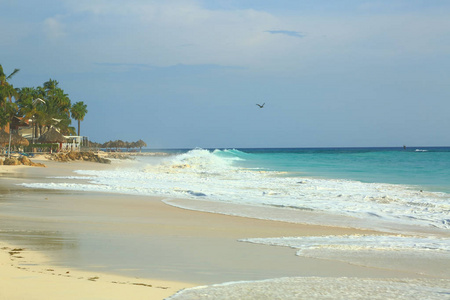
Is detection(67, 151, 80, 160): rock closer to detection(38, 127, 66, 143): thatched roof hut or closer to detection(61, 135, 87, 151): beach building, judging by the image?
detection(38, 127, 66, 143): thatched roof hut

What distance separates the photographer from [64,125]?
77.0 m

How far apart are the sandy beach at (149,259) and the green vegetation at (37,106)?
49.3 m

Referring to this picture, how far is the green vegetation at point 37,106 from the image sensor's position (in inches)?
2296

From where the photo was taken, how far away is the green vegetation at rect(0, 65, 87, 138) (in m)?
58.3

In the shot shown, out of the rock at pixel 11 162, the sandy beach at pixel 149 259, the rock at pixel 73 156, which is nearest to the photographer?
the sandy beach at pixel 149 259

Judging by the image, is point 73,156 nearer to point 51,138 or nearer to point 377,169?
point 51,138

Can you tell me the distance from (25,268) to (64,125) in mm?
74548

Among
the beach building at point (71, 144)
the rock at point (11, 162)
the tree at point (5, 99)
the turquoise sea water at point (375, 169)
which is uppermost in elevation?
the tree at point (5, 99)

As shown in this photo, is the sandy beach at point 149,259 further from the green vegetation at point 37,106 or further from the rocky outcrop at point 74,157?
the green vegetation at point 37,106

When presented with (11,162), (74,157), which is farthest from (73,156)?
(11,162)

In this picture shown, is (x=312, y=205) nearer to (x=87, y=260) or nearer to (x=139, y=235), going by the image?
(x=139, y=235)

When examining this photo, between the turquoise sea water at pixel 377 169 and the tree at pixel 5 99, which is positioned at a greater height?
the tree at pixel 5 99

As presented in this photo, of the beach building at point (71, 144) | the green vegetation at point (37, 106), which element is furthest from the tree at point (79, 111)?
Result: the beach building at point (71, 144)

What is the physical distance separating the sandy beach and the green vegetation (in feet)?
162
